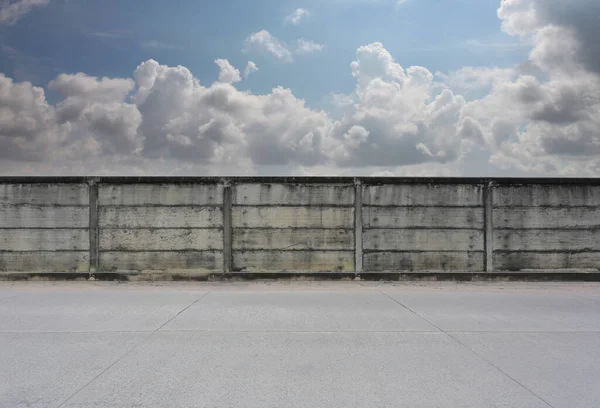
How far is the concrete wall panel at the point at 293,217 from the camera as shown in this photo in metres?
10.1

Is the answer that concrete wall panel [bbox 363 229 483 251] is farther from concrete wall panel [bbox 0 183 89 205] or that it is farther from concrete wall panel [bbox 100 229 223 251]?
concrete wall panel [bbox 0 183 89 205]

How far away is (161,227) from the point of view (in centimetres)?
1023

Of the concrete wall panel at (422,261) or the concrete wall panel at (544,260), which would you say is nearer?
the concrete wall panel at (422,261)

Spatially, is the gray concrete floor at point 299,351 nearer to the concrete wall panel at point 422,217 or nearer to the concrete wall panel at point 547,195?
the concrete wall panel at point 422,217

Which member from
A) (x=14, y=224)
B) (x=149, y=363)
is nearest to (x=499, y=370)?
(x=149, y=363)

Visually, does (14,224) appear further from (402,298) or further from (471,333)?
(471,333)

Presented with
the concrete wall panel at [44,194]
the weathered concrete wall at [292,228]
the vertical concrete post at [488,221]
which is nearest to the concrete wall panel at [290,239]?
A: the weathered concrete wall at [292,228]

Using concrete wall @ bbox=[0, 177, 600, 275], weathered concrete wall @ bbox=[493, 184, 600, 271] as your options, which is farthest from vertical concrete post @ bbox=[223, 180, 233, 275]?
weathered concrete wall @ bbox=[493, 184, 600, 271]

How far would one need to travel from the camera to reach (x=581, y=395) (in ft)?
11.9

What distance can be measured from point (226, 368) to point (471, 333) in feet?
10.1

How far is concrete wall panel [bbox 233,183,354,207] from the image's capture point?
33.3ft

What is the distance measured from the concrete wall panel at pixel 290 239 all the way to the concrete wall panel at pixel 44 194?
372 cm

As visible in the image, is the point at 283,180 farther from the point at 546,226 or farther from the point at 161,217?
the point at 546,226

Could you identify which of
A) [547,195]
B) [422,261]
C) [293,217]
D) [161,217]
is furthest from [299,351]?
[547,195]
